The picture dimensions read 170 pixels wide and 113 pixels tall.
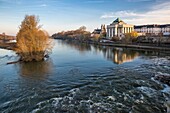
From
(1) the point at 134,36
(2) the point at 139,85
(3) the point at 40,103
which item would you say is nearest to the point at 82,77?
(2) the point at 139,85

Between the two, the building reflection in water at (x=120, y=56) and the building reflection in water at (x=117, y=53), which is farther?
the building reflection in water at (x=117, y=53)

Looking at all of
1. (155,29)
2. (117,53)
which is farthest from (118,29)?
(117,53)

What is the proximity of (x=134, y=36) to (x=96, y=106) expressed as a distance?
61938 millimetres

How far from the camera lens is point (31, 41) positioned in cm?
2953

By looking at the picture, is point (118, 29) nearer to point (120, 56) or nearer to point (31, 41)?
point (120, 56)

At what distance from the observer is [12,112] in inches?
416

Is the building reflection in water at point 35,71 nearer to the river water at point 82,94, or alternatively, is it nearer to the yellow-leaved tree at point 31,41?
the river water at point 82,94

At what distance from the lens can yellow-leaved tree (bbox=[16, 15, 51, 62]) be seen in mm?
28422

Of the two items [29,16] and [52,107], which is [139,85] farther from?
[29,16]

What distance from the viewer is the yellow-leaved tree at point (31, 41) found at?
1119 inches

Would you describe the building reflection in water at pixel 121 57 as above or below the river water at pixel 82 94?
above

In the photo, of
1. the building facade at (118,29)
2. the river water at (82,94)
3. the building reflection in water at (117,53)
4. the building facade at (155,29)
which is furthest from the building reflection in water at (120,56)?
the building facade at (155,29)

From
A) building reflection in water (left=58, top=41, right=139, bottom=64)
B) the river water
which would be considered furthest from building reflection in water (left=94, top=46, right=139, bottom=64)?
the river water

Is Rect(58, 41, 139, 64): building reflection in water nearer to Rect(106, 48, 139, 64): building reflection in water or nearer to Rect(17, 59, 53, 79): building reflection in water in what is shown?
Rect(106, 48, 139, 64): building reflection in water
